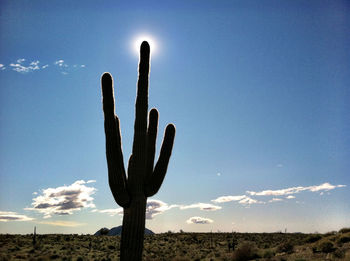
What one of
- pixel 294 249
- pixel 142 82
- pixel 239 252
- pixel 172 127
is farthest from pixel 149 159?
pixel 294 249

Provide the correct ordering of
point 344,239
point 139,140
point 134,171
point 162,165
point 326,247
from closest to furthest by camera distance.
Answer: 1. point 134,171
2. point 139,140
3. point 162,165
4. point 326,247
5. point 344,239

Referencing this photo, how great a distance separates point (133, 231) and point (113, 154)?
3571 mm

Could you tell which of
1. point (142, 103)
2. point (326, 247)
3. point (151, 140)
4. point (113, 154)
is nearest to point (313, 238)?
point (326, 247)

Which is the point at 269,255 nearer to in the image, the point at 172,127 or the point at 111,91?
the point at 172,127

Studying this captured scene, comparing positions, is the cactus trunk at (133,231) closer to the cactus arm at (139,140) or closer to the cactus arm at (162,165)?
the cactus arm at (139,140)

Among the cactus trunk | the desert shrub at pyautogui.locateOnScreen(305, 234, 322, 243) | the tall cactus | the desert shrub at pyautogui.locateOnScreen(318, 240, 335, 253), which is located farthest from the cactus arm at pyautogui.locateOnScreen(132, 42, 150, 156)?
the desert shrub at pyautogui.locateOnScreen(305, 234, 322, 243)

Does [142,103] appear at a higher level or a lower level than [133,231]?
higher

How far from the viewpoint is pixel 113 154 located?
14688mm

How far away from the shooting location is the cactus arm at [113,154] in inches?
571

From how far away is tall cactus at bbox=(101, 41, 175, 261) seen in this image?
1447 cm

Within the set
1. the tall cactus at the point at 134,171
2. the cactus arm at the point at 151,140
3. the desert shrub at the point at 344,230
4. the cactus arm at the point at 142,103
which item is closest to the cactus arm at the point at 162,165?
the tall cactus at the point at 134,171

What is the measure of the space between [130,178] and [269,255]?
11.9m

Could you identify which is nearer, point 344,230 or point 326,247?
point 326,247

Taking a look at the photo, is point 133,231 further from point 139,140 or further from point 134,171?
point 139,140
